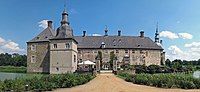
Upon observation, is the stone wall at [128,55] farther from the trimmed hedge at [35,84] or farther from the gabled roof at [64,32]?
the trimmed hedge at [35,84]

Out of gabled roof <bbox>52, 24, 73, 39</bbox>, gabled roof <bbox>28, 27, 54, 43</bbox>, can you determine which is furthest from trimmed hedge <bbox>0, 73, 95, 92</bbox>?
gabled roof <bbox>28, 27, 54, 43</bbox>

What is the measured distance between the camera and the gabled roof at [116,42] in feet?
198

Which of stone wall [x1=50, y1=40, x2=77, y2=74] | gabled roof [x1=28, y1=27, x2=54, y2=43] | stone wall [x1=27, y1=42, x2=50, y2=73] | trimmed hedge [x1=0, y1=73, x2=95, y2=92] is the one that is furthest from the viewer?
gabled roof [x1=28, y1=27, x2=54, y2=43]

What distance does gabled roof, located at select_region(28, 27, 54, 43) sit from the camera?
5309 centimetres

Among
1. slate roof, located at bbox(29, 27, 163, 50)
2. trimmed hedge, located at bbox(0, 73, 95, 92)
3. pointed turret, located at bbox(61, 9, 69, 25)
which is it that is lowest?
trimmed hedge, located at bbox(0, 73, 95, 92)

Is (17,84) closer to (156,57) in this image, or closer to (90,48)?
(90,48)

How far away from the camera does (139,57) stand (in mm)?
60719

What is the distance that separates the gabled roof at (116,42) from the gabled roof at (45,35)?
320 inches

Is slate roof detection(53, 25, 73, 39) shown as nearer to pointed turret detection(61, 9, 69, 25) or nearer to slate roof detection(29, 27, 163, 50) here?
pointed turret detection(61, 9, 69, 25)

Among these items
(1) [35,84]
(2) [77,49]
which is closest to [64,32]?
(2) [77,49]

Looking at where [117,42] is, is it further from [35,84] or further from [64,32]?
[35,84]

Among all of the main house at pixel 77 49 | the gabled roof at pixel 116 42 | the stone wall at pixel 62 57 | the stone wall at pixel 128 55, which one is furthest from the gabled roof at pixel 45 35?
the stone wall at pixel 128 55

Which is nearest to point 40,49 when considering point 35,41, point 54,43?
point 35,41

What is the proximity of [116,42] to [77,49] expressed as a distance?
8285mm
